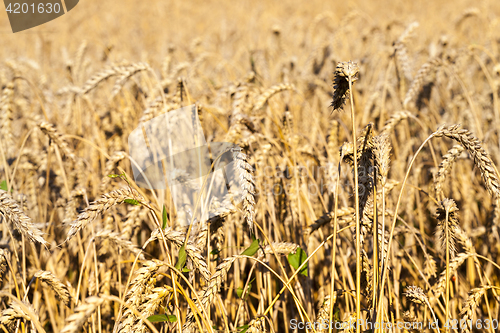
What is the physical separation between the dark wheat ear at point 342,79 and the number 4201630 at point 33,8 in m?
2.36

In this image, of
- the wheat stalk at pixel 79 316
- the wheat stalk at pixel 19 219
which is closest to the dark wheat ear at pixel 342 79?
the wheat stalk at pixel 79 316

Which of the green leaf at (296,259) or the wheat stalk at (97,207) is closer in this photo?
the wheat stalk at (97,207)

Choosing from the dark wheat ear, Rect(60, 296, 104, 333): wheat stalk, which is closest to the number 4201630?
the dark wheat ear

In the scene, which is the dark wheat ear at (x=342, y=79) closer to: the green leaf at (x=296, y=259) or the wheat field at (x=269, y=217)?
the wheat field at (x=269, y=217)

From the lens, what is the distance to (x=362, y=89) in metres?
3.07

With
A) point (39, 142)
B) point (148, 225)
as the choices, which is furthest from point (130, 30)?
point (148, 225)

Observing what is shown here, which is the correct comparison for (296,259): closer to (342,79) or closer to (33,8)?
(342,79)

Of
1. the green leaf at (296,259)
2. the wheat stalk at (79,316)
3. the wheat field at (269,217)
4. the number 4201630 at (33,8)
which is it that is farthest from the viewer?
the number 4201630 at (33,8)

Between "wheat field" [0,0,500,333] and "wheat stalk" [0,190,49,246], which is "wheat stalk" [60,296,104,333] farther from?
"wheat stalk" [0,190,49,246]

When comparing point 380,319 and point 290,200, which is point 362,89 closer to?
point 290,200

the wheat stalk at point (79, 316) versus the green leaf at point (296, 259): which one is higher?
the wheat stalk at point (79, 316)

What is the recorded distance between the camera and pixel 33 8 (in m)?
2.40

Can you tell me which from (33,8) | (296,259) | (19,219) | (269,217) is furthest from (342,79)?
(33,8)

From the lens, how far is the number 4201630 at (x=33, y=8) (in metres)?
2.35
